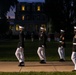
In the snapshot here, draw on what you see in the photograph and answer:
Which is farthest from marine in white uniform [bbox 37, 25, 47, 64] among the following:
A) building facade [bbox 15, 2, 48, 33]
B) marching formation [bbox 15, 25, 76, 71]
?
building facade [bbox 15, 2, 48, 33]

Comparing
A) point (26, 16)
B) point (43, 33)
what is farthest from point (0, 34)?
point (43, 33)

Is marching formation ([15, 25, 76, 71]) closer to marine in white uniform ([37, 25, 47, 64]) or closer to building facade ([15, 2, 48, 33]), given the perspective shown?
marine in white uniform ([37, 25, 47, 64])

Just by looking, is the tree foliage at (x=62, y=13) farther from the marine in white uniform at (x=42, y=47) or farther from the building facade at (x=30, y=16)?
the marine in white uniform at (x=42, y=47)

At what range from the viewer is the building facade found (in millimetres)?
174875

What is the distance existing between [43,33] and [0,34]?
89.7 meters

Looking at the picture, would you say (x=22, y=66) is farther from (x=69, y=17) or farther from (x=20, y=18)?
(x=20, y=18)

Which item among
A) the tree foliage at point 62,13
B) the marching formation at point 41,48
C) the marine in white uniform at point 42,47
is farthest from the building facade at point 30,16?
the marine in white uniform at point 42,47

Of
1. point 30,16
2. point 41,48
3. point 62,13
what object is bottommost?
point 30,16

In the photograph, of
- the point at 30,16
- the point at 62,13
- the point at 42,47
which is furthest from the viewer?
the point at 30,16

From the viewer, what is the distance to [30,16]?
178 m

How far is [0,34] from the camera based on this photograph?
369 ft

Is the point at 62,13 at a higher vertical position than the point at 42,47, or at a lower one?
lower

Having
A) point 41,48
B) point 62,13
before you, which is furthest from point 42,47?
point 62,13

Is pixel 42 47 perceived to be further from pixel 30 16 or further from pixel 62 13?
pixel 30 16
